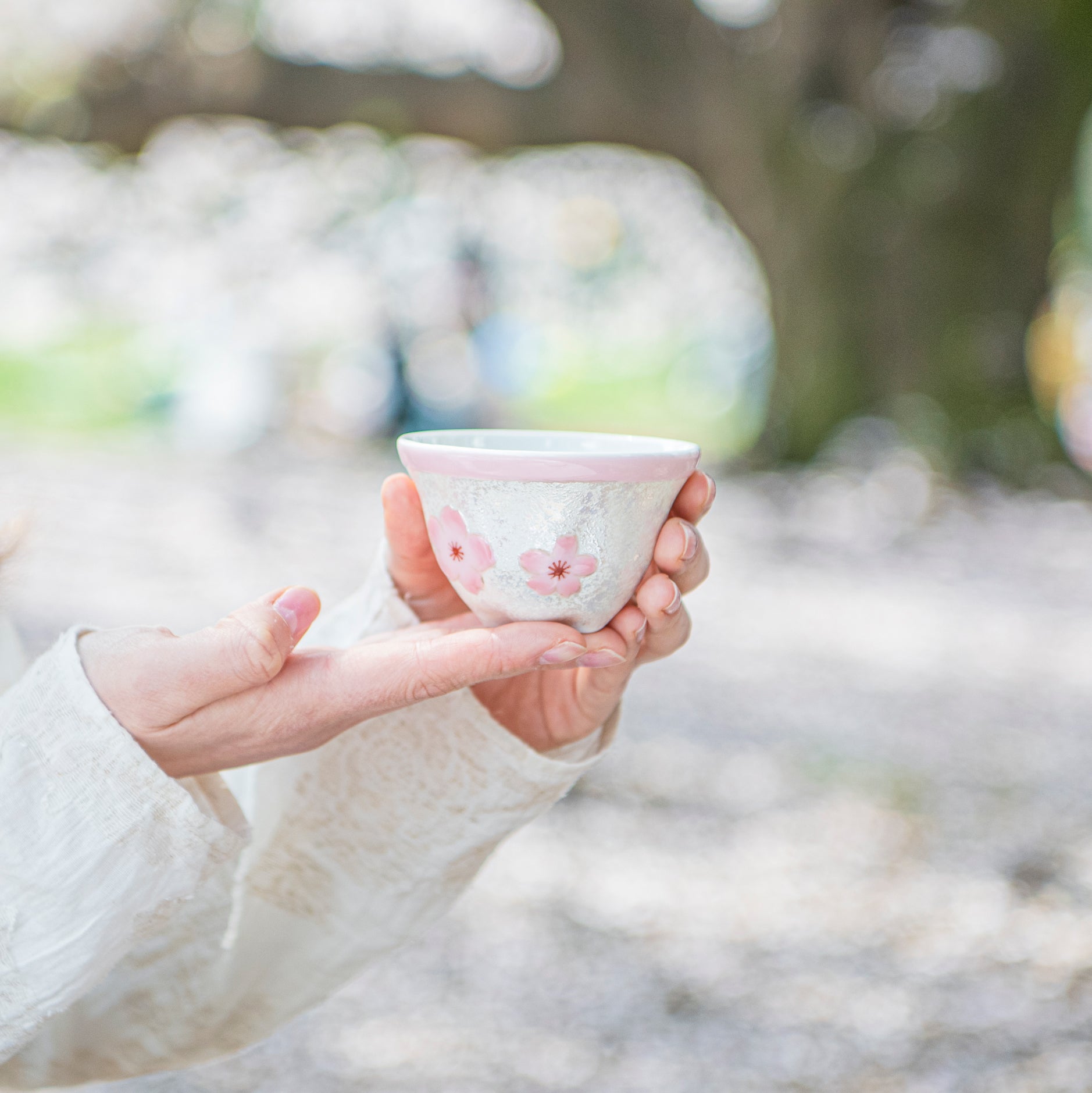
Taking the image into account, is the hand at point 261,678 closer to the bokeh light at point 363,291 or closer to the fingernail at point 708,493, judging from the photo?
the fingernail at point 708,493

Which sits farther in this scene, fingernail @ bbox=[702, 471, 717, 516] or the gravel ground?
the gravel ground

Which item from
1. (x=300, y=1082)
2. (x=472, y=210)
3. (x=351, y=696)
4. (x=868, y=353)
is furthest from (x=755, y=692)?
(x=472, y=210)

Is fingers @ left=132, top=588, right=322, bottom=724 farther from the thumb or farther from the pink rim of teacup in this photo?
the pink rim of teacup

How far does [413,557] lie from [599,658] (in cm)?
23

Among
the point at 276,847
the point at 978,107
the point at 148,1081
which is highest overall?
the point at 276,847

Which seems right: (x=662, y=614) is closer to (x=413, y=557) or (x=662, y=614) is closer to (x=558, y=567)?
(x=558, y=567)

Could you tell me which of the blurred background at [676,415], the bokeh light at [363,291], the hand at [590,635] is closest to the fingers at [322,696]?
the hand at [590,635]

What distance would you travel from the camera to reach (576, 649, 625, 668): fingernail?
95cm

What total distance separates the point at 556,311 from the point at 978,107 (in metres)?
6.76

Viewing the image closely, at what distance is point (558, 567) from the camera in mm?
915

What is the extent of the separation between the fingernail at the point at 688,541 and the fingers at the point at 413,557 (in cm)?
24

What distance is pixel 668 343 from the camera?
12836mm

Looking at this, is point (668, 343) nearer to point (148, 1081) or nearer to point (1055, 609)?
point (1055, 609)

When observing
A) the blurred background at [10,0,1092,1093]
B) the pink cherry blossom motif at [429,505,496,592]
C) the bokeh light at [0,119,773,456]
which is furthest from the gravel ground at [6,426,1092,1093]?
the bokeh light at [0,119,773,456]
